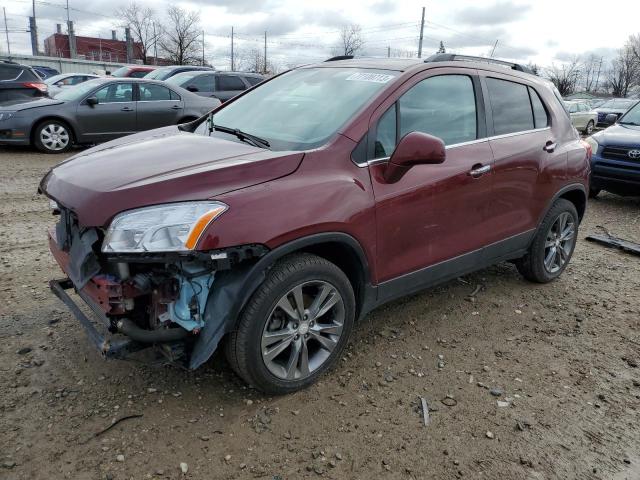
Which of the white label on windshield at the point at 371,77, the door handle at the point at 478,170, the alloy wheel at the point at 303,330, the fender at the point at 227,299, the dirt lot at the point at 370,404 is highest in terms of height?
the white label on windshield at the point at 371,77

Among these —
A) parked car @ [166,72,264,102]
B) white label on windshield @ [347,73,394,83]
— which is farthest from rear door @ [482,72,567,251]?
parked car @ [166,72,264,102]

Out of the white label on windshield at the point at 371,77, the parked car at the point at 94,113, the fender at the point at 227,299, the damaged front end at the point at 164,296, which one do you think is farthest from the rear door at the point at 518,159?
the parked car at the point at 94,113

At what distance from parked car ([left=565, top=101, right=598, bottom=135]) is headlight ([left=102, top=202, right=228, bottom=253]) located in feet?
68.4

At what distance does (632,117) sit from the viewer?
8.79 meters

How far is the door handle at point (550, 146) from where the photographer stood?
166 inches

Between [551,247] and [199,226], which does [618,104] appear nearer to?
[551,247]

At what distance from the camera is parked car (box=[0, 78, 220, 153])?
9438mm

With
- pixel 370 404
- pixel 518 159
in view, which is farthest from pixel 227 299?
pixel 518 159

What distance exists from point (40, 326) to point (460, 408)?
275 cm

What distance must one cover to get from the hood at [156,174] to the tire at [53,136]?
742 cm

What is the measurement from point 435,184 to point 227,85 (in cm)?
1110

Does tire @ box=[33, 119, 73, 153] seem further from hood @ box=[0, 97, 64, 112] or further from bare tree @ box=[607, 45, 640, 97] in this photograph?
bare tree @ box=[607, 45, 640, 97]

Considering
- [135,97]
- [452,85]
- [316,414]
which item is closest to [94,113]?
[135,97]

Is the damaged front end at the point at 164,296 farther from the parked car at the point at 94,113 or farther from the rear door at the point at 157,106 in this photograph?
the rear door at the point at 157,106
